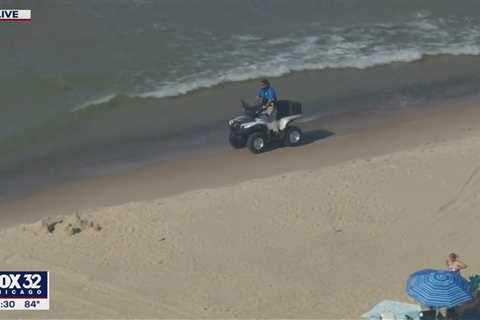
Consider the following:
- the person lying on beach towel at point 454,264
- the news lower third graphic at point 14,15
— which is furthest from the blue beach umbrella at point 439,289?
the news lower third graphic at point 14,15

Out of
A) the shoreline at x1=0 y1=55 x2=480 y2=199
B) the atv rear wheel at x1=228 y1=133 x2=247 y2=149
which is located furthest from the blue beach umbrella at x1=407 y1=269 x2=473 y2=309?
the shoreline at x1=0 y1=55 x2=480 y2=199

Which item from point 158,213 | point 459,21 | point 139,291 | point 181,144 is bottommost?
point 139,291

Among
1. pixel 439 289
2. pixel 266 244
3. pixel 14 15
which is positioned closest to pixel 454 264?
pixel 439 289

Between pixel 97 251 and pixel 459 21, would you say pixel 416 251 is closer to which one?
pixel 97 251

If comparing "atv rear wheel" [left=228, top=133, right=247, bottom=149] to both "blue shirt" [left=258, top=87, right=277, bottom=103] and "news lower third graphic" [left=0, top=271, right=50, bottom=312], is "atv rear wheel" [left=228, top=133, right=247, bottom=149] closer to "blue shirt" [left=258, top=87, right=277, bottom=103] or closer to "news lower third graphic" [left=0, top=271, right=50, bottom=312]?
"blue shirt" [left=258, top=87, right=277, bottom=103]

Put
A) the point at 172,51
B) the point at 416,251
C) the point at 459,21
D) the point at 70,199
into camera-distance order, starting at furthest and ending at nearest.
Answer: the point at 459,21
the point at 172,51
the point at 70,199
the point at 416,251

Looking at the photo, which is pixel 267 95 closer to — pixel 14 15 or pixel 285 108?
pixel 285 108

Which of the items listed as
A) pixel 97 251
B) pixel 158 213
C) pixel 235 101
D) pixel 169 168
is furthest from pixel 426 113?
pixel 97 251
